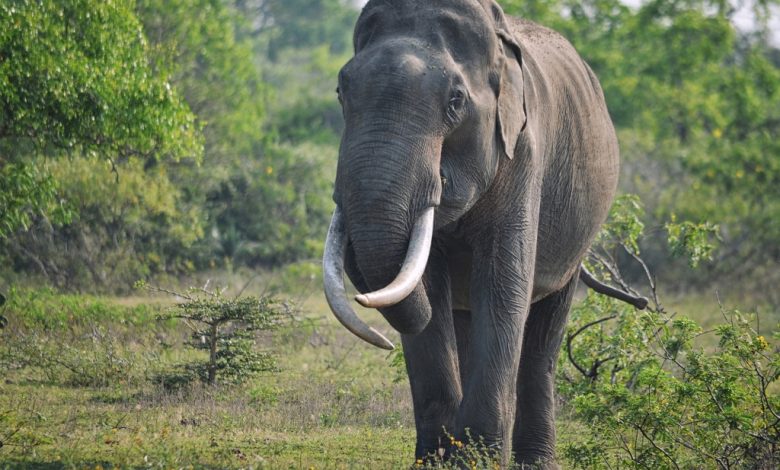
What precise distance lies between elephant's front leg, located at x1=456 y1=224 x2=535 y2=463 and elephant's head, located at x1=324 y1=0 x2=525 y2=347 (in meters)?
0.50

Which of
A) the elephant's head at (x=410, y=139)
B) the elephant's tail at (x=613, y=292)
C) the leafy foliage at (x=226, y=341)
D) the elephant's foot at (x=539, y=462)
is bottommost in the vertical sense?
the elephant's foot at (x=539, y=462)

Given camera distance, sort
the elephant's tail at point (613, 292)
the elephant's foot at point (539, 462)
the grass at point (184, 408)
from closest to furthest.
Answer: the grass at point (184, 408) < the elephant's foot at point (539, 462) < the elephant's tail at point (613, 292)

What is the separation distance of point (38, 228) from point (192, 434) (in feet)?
27.5

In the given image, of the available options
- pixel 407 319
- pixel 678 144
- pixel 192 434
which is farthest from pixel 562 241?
pixel 678 144

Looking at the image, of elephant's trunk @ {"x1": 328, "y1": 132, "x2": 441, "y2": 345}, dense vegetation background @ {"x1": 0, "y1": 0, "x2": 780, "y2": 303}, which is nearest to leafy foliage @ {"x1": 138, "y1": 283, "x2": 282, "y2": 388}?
dense vegetation background @ {"x1": 0, "y1": 0, "x2": 780, "y2": 303}

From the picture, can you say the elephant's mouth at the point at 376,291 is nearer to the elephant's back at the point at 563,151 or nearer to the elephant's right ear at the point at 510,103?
the elephant's right ear at the point at 510,103

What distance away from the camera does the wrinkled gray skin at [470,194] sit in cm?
705

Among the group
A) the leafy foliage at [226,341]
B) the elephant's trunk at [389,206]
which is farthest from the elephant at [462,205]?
the leafy foliage at [226,341]

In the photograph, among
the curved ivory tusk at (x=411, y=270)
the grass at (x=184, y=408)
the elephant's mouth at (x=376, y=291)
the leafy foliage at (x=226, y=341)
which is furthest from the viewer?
the leafy foliage at (x=226, y=341)

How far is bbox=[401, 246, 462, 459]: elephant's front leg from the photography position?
815cm

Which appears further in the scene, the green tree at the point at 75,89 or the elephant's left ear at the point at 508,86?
the green tree at the point at 75,89

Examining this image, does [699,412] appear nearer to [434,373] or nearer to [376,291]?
[434,373]

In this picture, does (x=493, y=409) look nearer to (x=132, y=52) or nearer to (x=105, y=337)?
(x=105, y=337)

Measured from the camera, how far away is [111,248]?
59.1ft
